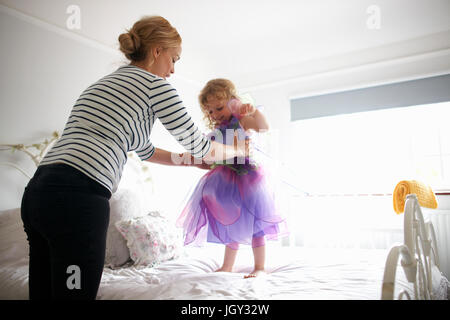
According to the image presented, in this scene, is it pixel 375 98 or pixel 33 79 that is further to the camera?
pixel 375 98

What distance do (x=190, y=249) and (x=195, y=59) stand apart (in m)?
2.15

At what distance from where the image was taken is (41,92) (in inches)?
96.3

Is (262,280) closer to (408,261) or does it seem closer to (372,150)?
(408,261)

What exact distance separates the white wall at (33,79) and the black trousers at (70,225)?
1356mm

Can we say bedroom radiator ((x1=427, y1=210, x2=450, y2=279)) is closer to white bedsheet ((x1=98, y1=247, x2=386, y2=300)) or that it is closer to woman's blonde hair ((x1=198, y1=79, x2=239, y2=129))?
white bedsheet ((x1=98, y1=247, x2=386, y2=300))

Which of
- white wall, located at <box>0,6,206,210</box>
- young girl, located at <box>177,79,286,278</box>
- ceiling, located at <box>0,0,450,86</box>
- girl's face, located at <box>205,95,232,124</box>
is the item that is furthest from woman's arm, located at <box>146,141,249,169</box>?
ceiling, located at <box>0,0,450,86</box>

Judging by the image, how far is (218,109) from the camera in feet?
6.10

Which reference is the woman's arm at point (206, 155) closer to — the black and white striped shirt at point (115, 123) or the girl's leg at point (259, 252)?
the black and white striped shirt at point (115, 123)

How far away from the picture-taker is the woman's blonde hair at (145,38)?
1.08 metres

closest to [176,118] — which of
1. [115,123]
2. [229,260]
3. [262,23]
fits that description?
[115,123]

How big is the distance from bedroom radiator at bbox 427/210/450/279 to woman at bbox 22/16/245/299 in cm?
267

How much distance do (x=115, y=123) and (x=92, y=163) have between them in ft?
0.42
